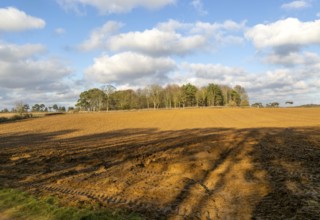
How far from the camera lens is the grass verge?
6859mm

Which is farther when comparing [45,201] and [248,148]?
[248,148]

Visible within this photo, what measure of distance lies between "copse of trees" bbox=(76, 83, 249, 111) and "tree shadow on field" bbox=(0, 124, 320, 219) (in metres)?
90.1

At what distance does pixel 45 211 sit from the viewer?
7.38 metres

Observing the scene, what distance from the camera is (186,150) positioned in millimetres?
14812

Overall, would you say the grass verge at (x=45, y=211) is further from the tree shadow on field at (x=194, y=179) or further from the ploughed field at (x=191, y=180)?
the tree shadow on field at (x=194, y=179)

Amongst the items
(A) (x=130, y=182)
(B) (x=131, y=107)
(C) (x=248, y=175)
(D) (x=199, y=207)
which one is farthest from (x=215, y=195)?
(B) (x=131, y=107)

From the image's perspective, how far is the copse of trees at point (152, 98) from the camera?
4272 inches

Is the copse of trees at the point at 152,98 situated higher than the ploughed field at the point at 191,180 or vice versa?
the copse of trees at the point at 152,98

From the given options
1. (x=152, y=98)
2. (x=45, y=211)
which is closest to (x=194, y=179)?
(x=45, y=211)

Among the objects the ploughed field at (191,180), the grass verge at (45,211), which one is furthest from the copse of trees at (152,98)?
the grass verge at (45,211)

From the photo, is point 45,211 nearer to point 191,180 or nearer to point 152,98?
point 191,180

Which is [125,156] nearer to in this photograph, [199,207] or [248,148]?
[248,148]

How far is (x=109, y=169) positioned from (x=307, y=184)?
23.5 feet

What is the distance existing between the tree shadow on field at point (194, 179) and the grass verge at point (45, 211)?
578mm
